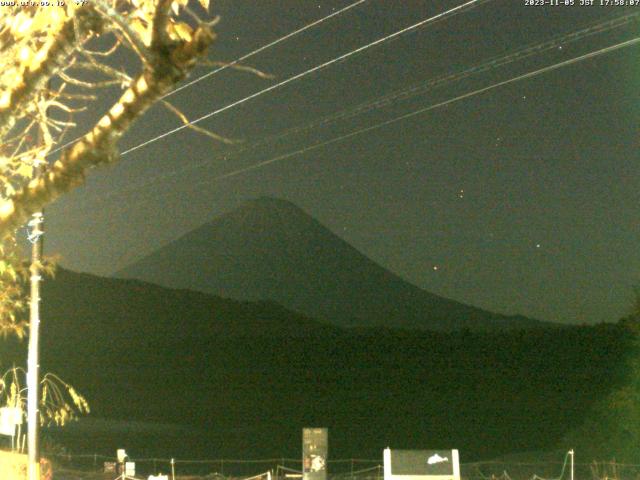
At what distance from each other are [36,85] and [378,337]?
15169 centimetres

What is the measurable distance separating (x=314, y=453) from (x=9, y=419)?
273 inches

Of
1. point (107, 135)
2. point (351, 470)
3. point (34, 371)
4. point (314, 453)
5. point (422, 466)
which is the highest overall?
point (107, 135)

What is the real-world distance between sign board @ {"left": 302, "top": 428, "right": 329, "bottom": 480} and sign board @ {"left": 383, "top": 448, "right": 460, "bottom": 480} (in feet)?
9.39

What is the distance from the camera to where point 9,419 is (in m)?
17.9

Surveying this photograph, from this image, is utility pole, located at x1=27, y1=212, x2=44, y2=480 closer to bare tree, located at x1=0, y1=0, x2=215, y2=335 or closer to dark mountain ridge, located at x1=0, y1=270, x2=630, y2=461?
bare tree, located at x1=0, y1=0, x2=215, y2=335

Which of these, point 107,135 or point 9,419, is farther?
point 9,419

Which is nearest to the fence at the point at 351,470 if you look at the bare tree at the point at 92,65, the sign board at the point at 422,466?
the sign board at the point at 422,466

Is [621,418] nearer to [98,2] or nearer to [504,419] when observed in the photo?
[504,419]

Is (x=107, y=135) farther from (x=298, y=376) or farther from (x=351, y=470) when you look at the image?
(x=298, y=376)

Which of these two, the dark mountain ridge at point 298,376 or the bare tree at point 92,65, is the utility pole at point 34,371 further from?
the dark mountain ridge at point 298,376

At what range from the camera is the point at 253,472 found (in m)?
43.5

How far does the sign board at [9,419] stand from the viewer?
701 inches

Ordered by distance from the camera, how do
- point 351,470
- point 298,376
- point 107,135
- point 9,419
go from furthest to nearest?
1. point 298,376
2. point 351,470
3. point 9,419
4. point 107,135

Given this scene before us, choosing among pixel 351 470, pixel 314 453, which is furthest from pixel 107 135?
pixel 351 470
